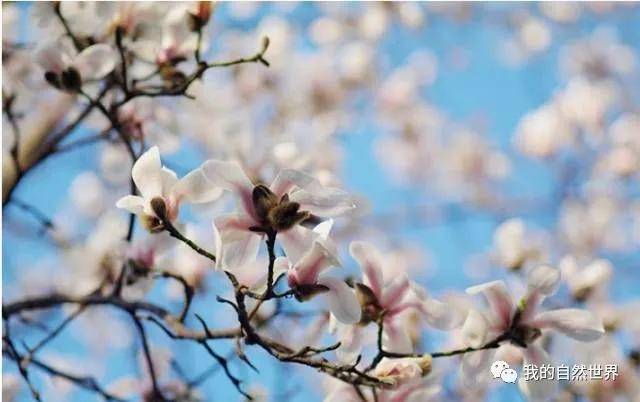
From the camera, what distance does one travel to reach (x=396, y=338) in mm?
1008

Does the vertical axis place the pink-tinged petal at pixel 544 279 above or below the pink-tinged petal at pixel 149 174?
below

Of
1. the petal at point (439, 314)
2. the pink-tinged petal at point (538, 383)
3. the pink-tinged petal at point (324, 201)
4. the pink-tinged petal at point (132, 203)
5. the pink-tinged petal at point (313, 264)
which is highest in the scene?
the pink-tinged petal at point (324, 201)

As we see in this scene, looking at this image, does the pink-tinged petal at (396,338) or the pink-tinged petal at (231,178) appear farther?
the pink-tinged petal at (396,338)

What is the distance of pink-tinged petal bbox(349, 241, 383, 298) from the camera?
0.98 meters

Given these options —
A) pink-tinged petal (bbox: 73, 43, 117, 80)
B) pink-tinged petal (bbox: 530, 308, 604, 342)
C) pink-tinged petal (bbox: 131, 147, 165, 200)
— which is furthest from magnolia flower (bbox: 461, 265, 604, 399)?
pink-tinged petal (bbox: 73, 43, 117, 80)

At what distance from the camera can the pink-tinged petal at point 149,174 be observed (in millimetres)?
879

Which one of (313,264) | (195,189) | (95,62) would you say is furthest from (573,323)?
(95,62)

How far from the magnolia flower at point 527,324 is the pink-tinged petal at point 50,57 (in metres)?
0.57

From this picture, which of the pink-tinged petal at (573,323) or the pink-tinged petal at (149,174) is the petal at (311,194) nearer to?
the pink-tinged petal at (149,174)

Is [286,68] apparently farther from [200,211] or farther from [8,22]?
[200,211]

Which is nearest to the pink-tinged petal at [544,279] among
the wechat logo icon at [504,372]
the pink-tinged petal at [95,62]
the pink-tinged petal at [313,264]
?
the wechat logo icon at [504,372]

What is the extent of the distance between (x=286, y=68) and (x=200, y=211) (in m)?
2.20

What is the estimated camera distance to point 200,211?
0.95 metres

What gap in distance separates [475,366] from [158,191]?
1.17ft
